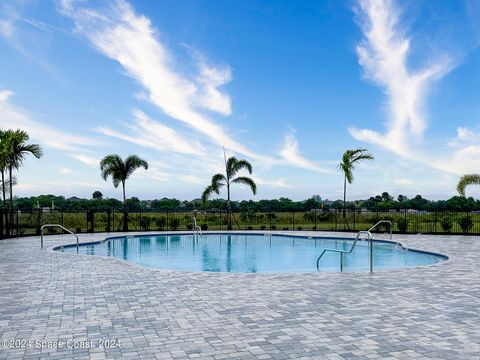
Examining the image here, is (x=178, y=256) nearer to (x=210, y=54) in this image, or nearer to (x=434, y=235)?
Answer: (x=210, y=54)

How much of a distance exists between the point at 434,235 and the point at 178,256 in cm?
1334

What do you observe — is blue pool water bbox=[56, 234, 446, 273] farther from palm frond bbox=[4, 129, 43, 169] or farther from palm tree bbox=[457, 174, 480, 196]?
palm tree bbox=[457, 174, 480, 196]

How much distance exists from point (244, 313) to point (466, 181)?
21.5 meters

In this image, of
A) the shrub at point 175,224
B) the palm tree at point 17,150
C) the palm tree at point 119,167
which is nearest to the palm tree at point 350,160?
the shrub at point 175,224

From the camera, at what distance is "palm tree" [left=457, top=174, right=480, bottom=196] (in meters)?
23.6

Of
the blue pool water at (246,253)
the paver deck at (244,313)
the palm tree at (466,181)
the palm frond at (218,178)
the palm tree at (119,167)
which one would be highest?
the palm tree at (119,167)

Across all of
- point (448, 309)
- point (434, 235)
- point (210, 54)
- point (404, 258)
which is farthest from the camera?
point (434, 235)

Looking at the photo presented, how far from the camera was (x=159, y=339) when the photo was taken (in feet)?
17.4

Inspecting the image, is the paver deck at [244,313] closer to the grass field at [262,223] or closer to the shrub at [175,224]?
the grass field at [262,223]

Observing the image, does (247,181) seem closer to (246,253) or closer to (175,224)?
(175,224)

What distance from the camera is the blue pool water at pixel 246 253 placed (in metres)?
14.4

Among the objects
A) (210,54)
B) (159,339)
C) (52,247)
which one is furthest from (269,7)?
(159,339)

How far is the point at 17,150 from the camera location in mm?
21109

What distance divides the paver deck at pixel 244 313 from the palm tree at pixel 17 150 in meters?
11.8
